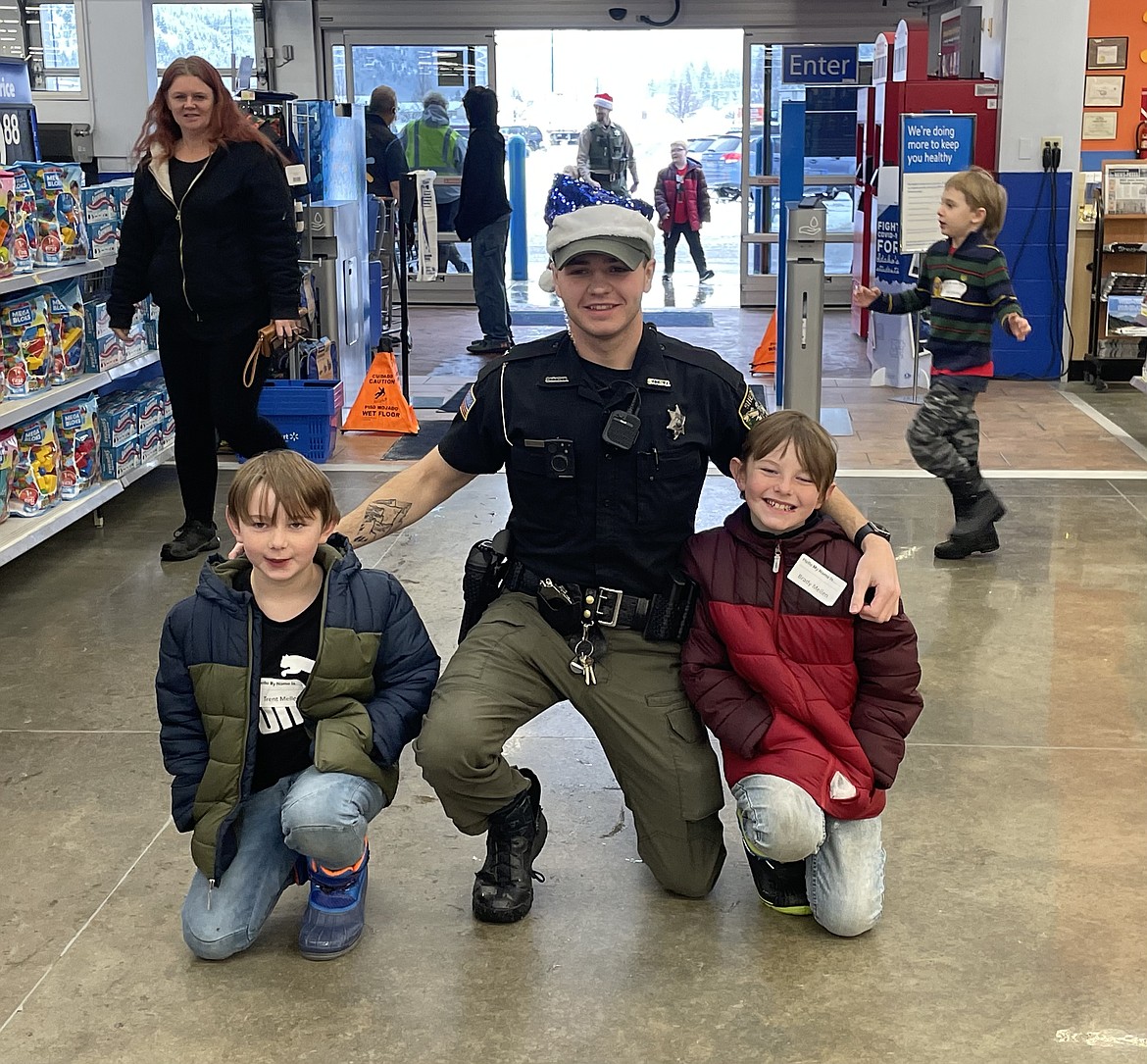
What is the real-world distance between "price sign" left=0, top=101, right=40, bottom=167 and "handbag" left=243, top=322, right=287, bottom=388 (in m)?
1.30

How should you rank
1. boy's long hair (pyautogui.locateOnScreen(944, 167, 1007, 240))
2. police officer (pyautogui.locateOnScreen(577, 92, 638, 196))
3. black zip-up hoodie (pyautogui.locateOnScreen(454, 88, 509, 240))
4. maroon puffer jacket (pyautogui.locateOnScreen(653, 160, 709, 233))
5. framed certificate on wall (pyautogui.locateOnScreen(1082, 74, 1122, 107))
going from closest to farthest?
boy's long hair (pyautogui.locateOnScreen(944, 167, 1007, 240)) < framed certificate on wall (pyautogui.locateOnScreen(1082, 74, 1122, 107)) < black zip-up hoodie (pyautogui.locateOnScreen(454, 88, 509, 240)) < police officer (pyautogui.locateOnScreen(577, 92, 638, 196)) < maroon puffer jacket (pyautogui.locateOnScreen(653, 160, 709, 233))

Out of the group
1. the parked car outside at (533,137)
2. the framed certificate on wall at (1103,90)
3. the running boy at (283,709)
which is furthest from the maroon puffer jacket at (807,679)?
the parked car outside at (533,137)

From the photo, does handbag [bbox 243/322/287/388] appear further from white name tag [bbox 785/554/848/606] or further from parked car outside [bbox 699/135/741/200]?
parked car outside [bbox 699/135/741/200]

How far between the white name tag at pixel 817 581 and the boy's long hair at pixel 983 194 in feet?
9.74

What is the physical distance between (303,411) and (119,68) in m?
6.17

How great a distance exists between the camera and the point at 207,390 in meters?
5.31

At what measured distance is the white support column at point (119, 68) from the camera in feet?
38.4

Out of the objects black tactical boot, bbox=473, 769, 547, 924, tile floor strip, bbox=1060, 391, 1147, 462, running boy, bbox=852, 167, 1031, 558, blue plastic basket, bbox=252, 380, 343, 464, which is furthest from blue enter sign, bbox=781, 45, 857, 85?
black tactical boot, bbox=473, 769, 547, 924

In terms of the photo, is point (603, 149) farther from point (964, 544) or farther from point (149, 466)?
point (964, 544)

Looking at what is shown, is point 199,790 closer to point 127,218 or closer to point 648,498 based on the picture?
point 648,498

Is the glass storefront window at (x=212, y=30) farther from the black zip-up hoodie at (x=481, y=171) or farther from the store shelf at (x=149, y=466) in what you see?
the store shelf at (x=149, y=466)

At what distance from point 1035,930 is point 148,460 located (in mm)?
4465

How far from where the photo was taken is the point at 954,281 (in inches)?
213

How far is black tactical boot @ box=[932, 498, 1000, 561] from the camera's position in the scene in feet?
17.6
